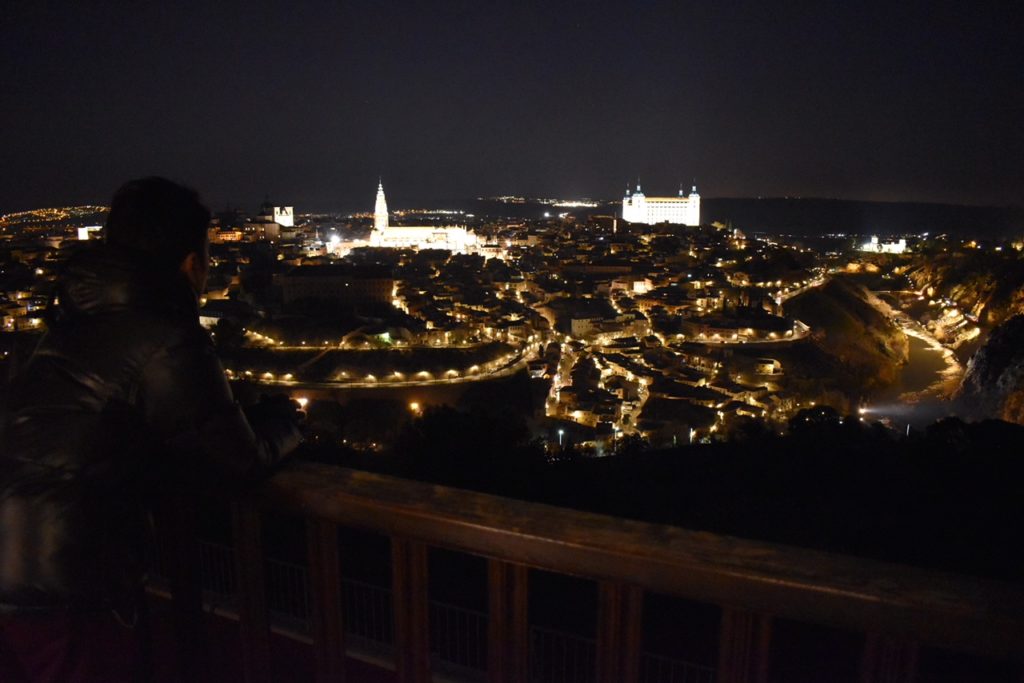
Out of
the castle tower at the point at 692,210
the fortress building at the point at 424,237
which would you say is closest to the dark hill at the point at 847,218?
the castle tower at the point at 692,210

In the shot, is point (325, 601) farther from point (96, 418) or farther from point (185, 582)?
point (96, 418)

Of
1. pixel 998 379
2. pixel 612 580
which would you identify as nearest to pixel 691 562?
pixel 612 580

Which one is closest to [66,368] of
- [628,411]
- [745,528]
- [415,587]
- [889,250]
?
[415,587]

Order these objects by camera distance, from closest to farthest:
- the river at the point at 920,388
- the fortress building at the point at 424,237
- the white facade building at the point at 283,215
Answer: the river at the point at 920,388
the fortress building at the point at 424,237
the white facade building at the point at 283,215

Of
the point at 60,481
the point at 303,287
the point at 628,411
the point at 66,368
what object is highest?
the point at 66,368

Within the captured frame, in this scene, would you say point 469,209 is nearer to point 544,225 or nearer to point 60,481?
point 544,225

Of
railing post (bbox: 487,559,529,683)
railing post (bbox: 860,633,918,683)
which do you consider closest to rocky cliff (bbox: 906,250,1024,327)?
railing post (bbox: 860,633,918,683)

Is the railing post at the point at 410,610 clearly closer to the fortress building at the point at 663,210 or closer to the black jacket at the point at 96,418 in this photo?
the black jacket at the point at 96,418

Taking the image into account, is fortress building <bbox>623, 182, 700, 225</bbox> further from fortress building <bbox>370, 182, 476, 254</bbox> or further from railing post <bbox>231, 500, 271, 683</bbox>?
railing post <bbox>231, 500, 271, 683</bbox>
